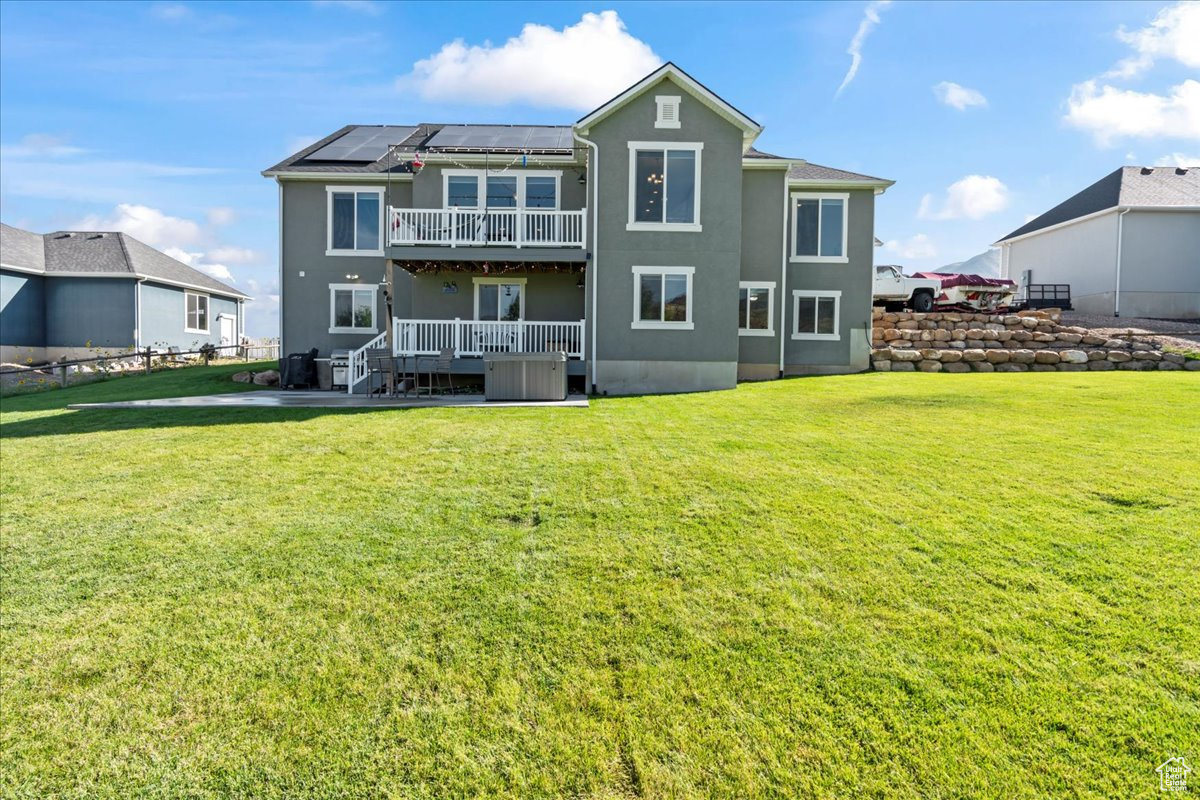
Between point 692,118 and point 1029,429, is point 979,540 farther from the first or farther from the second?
point 692,118

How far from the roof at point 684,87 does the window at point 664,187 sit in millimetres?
1161

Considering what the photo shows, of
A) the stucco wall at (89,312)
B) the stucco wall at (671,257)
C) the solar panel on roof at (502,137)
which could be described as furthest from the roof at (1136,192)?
the stucco wall at (89,312)

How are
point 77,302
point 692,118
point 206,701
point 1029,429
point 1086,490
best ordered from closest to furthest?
1. point 206,701
2. point 1086,490
3. point 1029,429
4. point 692,118
5. point 77,302

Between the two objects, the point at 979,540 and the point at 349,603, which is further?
the point at 979,540

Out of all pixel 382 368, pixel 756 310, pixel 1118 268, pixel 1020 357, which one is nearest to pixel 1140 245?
pixel 1118 268

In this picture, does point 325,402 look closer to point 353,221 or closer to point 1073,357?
point 353,221

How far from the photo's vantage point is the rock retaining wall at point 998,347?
61.1 feet

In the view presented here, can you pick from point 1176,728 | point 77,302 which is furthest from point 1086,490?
point 77,302

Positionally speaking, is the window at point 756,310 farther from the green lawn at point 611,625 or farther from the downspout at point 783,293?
the green lawn at point 611,625

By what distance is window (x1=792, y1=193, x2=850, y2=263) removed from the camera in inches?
727

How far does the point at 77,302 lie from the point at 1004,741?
34.4 meters

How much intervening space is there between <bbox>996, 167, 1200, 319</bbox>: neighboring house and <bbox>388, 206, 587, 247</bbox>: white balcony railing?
26753mm

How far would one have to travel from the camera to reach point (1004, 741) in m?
3.14

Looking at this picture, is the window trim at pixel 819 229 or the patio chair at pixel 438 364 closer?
the patio chair at pixel 438 364
